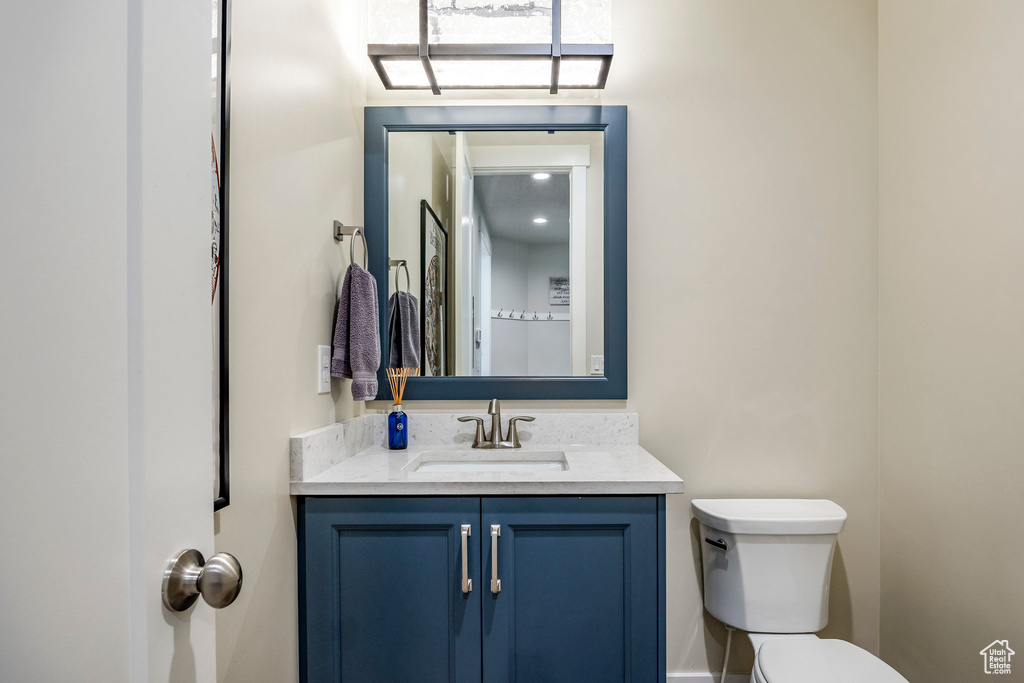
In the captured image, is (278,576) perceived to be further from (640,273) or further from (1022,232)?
(1022,232)

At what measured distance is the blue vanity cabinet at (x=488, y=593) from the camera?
123cm

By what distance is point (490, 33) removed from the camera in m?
1.56

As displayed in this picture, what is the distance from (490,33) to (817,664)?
1.86 metres

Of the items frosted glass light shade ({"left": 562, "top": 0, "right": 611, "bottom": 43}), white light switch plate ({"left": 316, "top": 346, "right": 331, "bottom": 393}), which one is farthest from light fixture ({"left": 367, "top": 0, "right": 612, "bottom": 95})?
white light switch plate ({"left": 316, "top": 346, "right": 331, "bottom": 393})

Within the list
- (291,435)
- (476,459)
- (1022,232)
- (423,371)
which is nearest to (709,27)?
(1022,232)

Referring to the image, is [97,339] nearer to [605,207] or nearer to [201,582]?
[201,582]

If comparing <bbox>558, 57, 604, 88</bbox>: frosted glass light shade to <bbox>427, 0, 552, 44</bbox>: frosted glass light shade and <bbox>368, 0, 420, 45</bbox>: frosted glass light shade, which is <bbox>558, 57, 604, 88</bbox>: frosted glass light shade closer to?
<bbox>427, 0, 552, 44</bbox>: frosted glass light shade

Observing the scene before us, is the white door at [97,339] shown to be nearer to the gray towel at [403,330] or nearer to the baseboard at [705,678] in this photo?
the gray towel at [403,330]

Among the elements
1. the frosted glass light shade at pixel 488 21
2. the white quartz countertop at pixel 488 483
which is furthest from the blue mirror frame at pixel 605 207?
the white quartz countertop at pixel 488 483

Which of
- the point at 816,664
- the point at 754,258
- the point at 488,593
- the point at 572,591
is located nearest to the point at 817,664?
the point at 816,664

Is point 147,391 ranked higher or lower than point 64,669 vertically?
higher

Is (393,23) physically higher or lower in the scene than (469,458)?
higher

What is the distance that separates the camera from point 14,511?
1.17 ft

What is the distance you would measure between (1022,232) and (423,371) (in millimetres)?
1659
